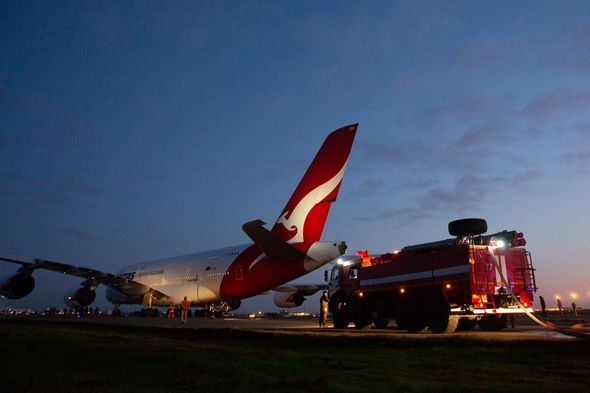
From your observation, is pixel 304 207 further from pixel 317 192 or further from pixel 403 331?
pixel 403 331

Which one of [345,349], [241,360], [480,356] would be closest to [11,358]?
[241,360]

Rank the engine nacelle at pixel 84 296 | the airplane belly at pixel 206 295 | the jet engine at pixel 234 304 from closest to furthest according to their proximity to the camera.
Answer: the airplane belly at pixel 206 295, the jet engine at pixel 234 304, the engine nacelle at pixel 84 296

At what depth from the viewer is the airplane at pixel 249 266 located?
20156 millimetres

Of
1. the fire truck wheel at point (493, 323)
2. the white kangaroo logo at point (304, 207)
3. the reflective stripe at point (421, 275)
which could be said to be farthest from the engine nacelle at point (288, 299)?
the fire truck wheel at point (493, 323)

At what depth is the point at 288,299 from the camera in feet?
118

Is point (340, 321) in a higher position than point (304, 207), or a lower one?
lower

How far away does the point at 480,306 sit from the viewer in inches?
576

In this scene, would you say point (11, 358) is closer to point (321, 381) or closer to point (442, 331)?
point (321, 381)

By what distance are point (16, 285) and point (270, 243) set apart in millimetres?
16126

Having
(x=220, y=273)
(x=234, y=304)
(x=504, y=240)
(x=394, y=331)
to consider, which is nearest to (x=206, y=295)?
(x=220, y=273)

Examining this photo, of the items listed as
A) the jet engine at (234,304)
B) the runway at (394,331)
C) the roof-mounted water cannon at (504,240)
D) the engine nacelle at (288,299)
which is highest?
the roof-mounted water cannon at (504,240)

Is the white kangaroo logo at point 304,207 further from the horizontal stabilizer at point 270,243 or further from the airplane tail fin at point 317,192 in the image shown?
the horizontal stabilizer at point 270,243

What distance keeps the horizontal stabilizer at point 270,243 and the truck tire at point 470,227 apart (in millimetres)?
6586

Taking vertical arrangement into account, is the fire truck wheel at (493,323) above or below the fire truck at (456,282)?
below
